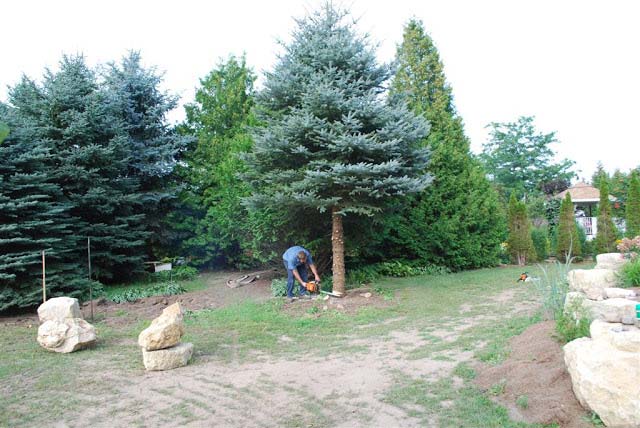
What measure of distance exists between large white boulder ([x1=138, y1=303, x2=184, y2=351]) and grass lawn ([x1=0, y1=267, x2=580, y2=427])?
0.33 m

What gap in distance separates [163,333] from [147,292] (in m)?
6.24

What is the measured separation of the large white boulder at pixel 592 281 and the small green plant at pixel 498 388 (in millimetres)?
1783

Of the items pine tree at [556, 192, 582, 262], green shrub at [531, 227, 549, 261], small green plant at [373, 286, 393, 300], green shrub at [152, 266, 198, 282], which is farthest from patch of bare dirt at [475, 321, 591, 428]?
green shrub at [531, 227, 549, 261]

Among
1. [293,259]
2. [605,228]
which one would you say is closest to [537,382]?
[293,259]

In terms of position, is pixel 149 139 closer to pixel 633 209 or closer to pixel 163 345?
pixel 163 345

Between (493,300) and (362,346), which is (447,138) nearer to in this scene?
(493,300)

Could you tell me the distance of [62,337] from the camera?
19.9ft

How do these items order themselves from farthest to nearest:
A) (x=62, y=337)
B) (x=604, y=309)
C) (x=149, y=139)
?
1. (x=149, y=139)
2. (x=62, y=337)
3. (x=604, y=309)

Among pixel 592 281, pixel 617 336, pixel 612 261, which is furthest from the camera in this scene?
pixel 612 261

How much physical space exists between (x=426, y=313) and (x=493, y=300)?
1612 mm

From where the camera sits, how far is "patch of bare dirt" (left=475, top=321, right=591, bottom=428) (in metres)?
3.43

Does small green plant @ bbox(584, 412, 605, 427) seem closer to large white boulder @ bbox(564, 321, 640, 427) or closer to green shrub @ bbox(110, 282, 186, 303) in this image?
large white boulder @ bbox(564, 321, 640, 427)

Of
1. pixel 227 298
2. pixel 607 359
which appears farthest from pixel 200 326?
pixel 607 359

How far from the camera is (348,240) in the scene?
35.3 feet
